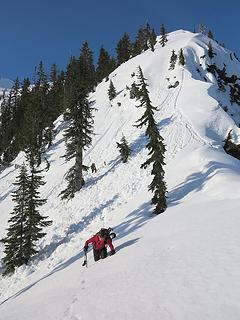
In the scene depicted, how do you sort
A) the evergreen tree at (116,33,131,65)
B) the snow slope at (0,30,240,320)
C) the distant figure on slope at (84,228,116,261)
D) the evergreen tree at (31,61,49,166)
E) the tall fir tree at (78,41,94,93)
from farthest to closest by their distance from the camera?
the evergreen tree at (116,33,131,65) < the tall fir tree at (78,41,94,93) < the evergreen tree at (31,61,49,166) < the distant figure on slope at (84,228,116,261) < the snow slope at (0,30,240,320)

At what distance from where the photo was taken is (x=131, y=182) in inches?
1303

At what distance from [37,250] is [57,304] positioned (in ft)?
58.9

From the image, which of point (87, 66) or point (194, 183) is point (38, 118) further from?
point (194, 183)

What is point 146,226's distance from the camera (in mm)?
19672

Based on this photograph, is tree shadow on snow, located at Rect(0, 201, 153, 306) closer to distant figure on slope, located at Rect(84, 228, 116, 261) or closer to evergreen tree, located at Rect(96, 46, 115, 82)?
distant figure on slope, located at Rect(84, 228, 116, 261)

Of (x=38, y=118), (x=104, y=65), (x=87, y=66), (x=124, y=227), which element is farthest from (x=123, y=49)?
(x=124, y=227)

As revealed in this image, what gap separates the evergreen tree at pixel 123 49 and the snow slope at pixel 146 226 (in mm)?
34221

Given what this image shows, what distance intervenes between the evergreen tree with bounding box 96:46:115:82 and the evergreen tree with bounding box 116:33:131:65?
2.36 metres

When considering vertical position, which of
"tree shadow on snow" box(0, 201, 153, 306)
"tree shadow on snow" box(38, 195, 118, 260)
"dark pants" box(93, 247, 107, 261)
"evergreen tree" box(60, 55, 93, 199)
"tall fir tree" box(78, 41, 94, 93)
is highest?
"tall fir tree" box(78, 41, 94, 93)

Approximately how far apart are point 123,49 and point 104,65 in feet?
33.3

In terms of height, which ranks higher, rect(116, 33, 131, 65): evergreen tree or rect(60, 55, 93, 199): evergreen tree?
rect(116, 33, 131, 65): evergreen tree

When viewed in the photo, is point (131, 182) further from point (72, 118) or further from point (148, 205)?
point (72, 118)

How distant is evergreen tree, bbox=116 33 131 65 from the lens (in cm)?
9575

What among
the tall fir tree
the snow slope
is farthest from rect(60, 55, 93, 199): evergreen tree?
the tall fir tree
